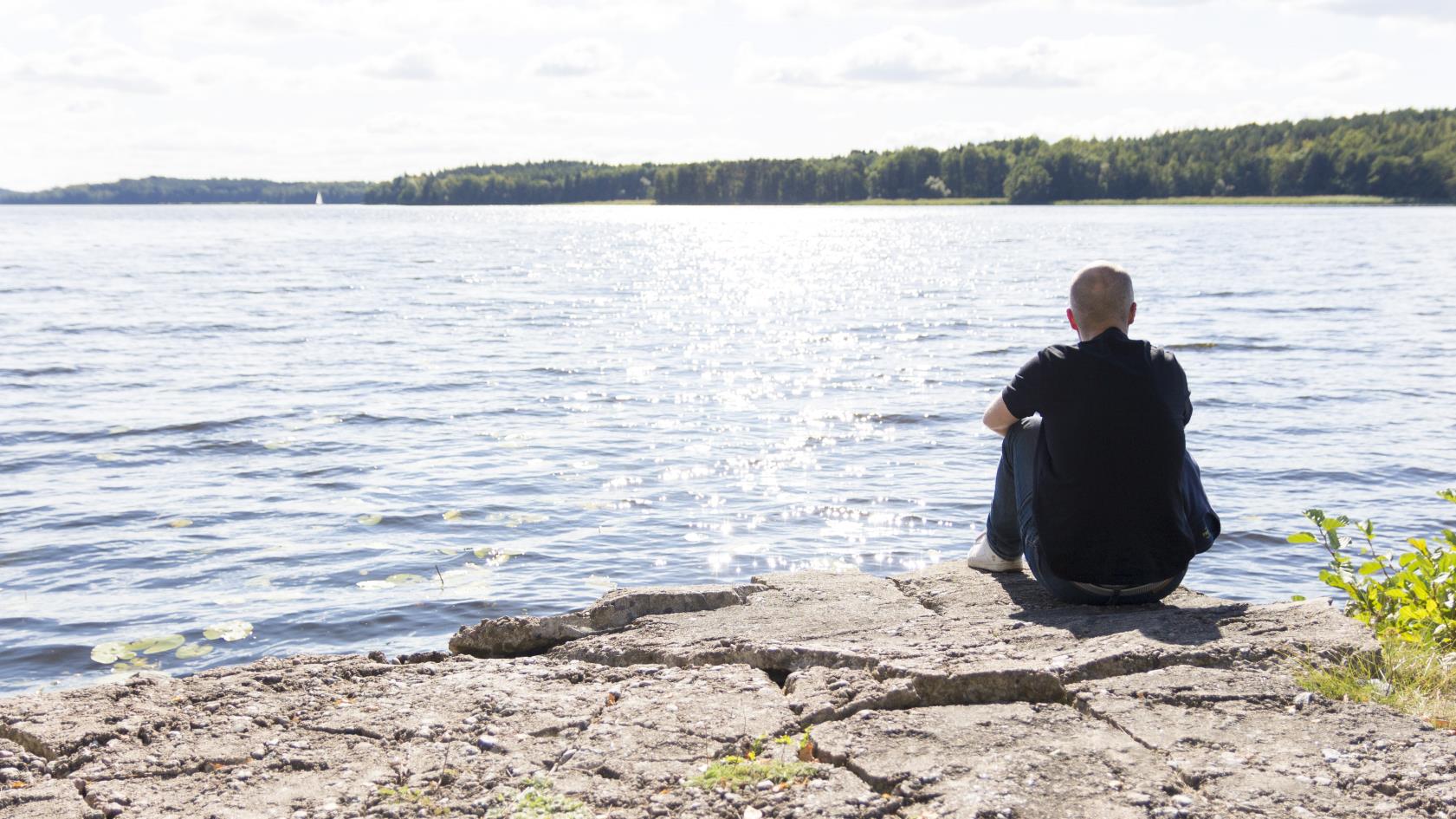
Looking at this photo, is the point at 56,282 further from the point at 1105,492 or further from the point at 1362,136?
the point at 1362,136

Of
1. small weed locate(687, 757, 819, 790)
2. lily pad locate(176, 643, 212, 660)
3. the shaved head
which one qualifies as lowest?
lily pad locate(176, 643, 212, 660)

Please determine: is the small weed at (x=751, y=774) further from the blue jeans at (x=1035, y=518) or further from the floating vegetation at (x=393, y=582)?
the floating vegetation at (x=393, y=582)

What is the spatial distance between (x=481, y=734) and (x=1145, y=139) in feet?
602

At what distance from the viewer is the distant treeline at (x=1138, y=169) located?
433ft

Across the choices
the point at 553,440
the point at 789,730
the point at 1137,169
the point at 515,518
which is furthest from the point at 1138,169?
the point at 789,730

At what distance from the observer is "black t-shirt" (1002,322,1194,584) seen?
575 cm

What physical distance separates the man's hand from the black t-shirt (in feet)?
0.68

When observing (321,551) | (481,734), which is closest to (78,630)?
(321,551)

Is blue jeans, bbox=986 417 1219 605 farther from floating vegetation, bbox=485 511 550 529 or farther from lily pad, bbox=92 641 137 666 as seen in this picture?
floating vegetation, bbox=485 511 550 529

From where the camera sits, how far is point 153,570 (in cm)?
1016

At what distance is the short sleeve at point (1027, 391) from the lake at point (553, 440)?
4.42 metres

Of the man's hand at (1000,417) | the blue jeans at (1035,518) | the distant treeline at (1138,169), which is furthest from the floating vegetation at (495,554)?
the distant treeline at (1138,169)

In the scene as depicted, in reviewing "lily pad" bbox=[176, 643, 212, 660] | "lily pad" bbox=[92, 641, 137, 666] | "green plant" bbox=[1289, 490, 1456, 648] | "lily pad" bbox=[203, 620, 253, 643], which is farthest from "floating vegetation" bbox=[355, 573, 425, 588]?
"green plant" bbox=[1289, 490, 1456, 648]

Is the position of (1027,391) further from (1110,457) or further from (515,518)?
(515,518)
